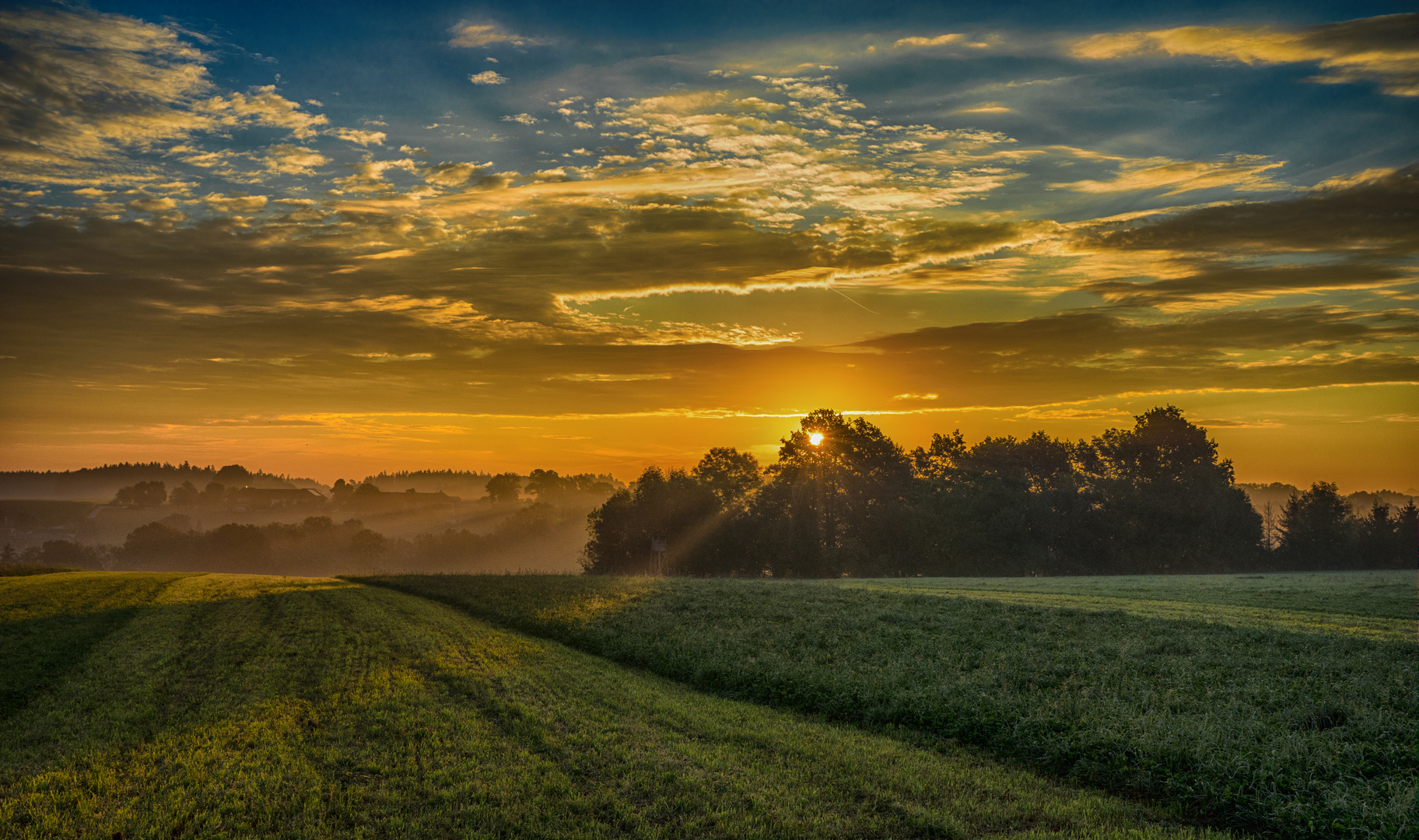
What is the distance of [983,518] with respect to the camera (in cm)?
7669

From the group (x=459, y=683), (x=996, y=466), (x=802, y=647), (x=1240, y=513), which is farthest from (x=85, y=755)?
(x=1240, y=513)

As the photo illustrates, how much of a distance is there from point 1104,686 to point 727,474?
77.9m

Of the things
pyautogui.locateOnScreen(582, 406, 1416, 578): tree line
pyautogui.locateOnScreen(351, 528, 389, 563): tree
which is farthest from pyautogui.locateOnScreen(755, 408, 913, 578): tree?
pyautogui.locateOnScreen(351, 528, 389, 563): tree

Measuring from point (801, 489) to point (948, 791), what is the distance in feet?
237

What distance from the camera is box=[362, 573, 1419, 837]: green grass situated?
9.94m

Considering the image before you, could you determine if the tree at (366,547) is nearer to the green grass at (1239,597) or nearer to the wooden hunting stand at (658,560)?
the wooden hunting stand at (658,560)

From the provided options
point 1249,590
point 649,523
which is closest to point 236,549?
point 649,523

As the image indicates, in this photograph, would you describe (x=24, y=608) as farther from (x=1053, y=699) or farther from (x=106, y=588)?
(x=1053, y=699)

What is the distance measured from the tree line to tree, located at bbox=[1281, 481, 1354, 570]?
0.16 metres

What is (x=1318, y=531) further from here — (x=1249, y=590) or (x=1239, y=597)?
(x=1239, y=597)

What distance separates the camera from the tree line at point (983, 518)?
252 ft

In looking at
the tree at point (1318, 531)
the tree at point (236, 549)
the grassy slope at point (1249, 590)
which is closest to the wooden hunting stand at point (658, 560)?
the grassy slope at point (1249, 590)

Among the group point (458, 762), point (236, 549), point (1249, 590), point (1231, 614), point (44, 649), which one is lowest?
point (236, 549)

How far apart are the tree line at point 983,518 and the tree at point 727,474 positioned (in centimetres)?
38
